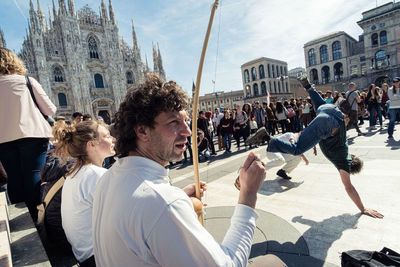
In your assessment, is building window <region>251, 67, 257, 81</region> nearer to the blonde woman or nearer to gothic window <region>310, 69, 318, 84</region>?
gothic window <region>310, 69, 318, 84</region>

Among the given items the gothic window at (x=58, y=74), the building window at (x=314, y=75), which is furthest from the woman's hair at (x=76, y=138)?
the building window at (x=314, y=75)

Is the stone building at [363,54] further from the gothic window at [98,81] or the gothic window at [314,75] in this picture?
the gothic window at [98,81]

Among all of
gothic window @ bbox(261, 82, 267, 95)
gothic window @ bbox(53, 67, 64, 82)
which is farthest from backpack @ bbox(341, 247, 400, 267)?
gothic window @ bbox(261, 82, 267, 95)

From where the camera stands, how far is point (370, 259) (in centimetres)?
158

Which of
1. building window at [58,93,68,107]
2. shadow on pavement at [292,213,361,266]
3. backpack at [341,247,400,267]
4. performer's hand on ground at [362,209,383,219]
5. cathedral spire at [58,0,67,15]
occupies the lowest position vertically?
shadow on pavement at [292,213,361,266]

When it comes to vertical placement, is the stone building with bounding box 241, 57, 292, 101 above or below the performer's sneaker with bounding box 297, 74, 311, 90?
above

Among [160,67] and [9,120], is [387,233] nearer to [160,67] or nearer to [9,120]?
[9,120]

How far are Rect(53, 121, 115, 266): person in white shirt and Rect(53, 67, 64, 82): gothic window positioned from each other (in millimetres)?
36221

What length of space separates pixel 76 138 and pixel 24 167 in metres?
1.18

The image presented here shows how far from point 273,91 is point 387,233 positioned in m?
73.5

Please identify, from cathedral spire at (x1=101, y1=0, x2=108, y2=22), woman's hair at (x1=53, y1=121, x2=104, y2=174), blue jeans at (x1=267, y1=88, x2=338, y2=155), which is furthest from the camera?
cathedral spire at (x1=101, y1=0, x2=108, y2=22)

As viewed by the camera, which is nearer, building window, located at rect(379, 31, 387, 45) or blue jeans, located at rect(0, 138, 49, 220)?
blue jeans, located at rect(0, 138, 49, 220)

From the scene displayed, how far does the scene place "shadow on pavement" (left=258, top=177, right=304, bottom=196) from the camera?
4.00 m

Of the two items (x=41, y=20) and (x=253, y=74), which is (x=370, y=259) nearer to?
(x=41, y=20)
